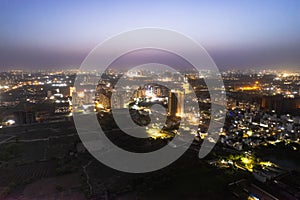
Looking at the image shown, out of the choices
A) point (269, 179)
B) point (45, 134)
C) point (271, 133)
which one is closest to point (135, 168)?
point (269, 179)

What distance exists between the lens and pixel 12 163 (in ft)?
11.8

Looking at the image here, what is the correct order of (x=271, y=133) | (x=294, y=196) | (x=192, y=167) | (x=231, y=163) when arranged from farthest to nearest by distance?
1. (x=271, y=133)
2. (x=231, y=163)
3. (x=192, y=167)
4. (x=294, y=196)

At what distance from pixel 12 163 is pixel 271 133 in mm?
5622

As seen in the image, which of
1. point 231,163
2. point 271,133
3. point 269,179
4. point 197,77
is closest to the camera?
point 269,179

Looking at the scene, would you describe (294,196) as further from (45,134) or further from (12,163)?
(45,134)

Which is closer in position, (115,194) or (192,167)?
(115,194)

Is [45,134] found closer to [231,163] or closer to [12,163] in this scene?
[12,163]

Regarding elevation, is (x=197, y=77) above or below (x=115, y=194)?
above

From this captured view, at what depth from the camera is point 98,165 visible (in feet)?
11.5

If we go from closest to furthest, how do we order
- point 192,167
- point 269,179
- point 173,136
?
1. point 269,179
2. point 192,167
3. point 173,136

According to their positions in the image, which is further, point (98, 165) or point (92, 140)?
point (92, 140)

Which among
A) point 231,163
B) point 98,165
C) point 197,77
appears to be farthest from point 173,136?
point 197,77

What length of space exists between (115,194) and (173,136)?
7.95ft

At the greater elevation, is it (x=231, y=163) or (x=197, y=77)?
(x=197, y=77)
